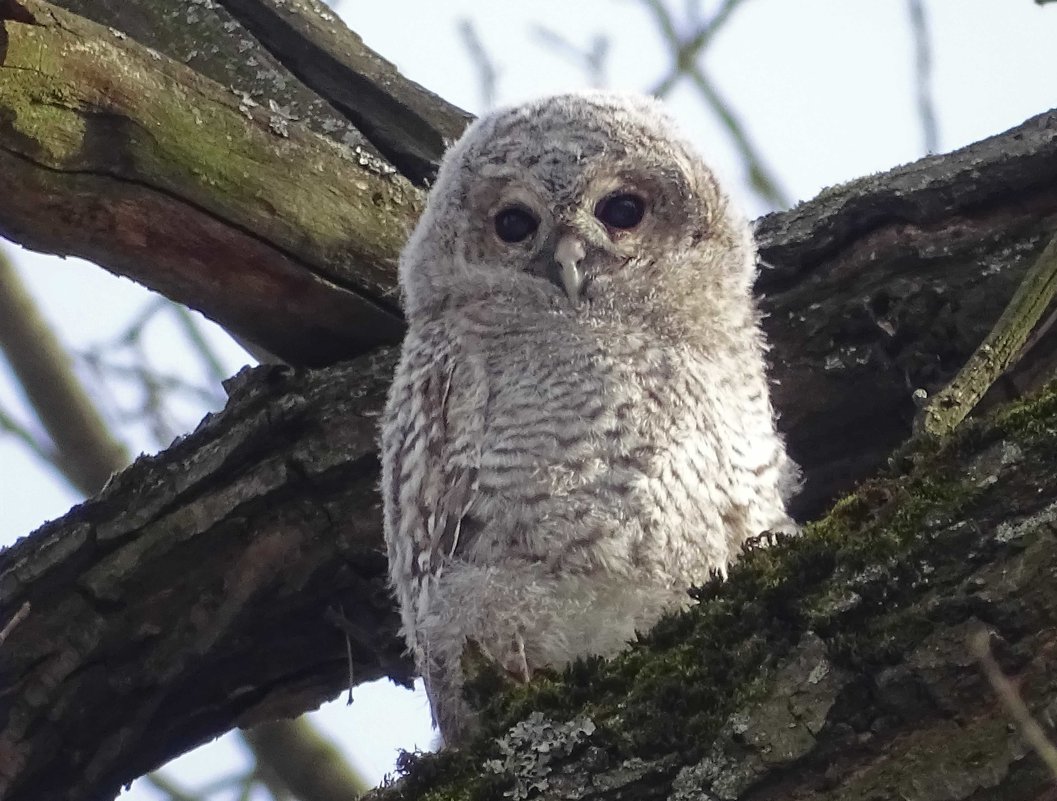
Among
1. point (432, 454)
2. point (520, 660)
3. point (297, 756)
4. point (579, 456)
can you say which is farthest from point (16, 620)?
point (297, 756)

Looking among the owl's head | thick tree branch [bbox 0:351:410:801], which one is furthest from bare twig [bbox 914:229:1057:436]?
thick tree branch [bbox 0:351:410:801]

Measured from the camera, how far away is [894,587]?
4.82 ft

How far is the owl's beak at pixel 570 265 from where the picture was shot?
2.54 m

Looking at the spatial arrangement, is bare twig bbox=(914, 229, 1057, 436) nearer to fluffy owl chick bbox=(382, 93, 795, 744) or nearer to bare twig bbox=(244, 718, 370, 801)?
fluffy owl chick bbox=(382, 93, 795, 744)

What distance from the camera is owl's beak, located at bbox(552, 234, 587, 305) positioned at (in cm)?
254

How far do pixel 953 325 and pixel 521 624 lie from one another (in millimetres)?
1133

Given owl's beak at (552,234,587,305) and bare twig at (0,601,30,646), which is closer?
bare twig at (0,601,30,646)

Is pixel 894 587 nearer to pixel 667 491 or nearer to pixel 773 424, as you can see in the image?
pixel 667 491

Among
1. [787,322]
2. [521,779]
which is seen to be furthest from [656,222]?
[521,779]

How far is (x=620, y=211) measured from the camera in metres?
2.71

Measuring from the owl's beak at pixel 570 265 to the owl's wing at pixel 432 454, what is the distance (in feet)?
0.77

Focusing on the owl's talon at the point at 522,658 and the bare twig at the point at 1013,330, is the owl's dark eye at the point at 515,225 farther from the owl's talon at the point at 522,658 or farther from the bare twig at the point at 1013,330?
the bare twig at the point at 1013,330

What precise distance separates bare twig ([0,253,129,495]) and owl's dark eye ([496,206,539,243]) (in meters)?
1.48

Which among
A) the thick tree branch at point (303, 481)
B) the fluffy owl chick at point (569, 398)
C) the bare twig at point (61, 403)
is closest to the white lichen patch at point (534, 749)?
the fluffy owl chick at point (569, 398)
